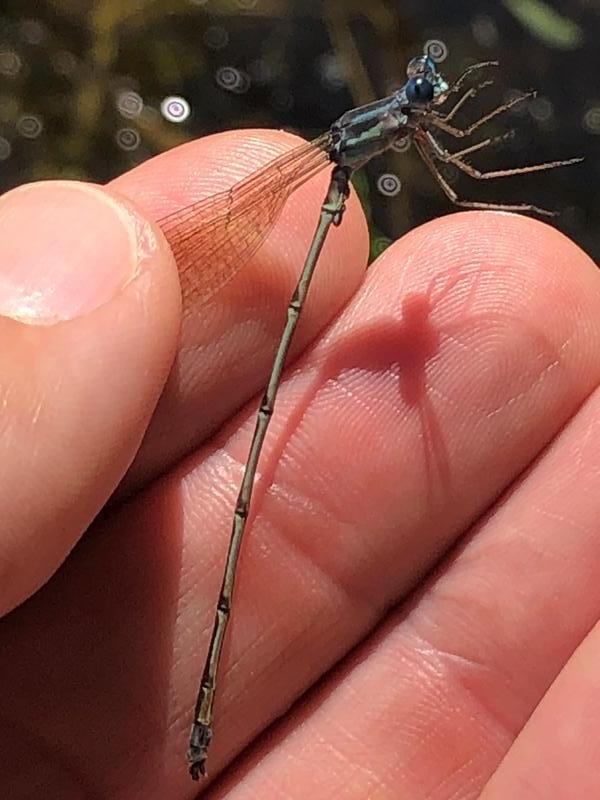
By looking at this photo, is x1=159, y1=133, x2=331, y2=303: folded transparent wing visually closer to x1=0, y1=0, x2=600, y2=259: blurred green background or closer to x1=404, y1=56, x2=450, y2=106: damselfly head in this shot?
x1=404, y1=56, x2=450, y2=106: damselfly head

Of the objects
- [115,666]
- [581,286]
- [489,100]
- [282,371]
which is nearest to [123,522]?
[115,666]

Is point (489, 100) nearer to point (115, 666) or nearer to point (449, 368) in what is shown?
point (449, 368)

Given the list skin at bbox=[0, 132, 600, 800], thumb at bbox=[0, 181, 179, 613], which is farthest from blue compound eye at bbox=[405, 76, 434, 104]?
thumb at bbox=[0, 181, 179, 613]

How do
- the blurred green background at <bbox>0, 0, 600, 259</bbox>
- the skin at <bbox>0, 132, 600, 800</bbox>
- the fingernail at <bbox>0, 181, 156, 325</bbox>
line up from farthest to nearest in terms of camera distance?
the blurred green background at <bbox>0, 0, 600, 259</bbox>
the skin at <bbox>0, 132, 600, 800</bbox>
the fingernail at <bbox>0, 181, 156, 325</bbox>

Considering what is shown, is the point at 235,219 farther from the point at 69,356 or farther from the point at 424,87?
the point at 69,356

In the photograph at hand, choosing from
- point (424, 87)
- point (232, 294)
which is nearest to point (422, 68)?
point (424, 87)
